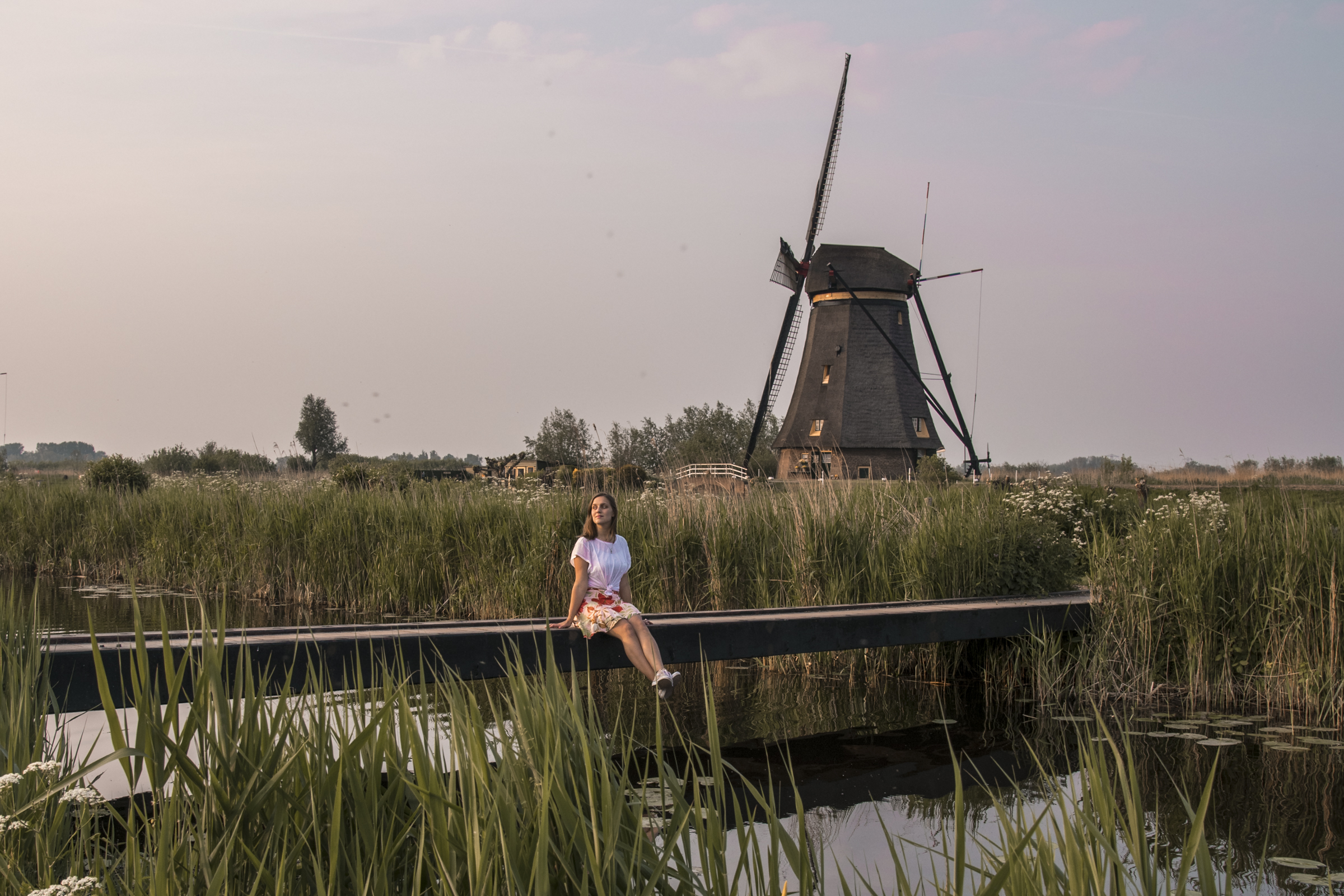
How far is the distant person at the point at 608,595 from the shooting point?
527 cm

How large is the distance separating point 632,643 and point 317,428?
58.8 metres

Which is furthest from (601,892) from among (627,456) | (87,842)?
(627,456)

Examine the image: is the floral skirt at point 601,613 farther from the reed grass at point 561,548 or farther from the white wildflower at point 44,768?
the white wildflower at point 44,768

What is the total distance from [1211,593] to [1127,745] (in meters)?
4.94

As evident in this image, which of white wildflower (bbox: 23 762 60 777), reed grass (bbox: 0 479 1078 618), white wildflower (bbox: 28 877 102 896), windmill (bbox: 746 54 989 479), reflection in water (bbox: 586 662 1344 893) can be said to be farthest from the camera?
windmill (bbox: 746 54 989 479)

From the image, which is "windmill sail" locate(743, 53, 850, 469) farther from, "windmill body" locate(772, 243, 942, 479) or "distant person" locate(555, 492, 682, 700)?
"distant person" locate(555, 492, 682, 700)

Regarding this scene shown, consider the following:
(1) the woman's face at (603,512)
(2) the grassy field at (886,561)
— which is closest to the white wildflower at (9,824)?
(2) the grassy field at (886,561)

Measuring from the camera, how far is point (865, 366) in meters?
25.3

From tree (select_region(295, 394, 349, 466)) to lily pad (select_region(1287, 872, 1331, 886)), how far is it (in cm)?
5883

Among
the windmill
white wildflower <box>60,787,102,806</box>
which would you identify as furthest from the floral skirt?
the windmill

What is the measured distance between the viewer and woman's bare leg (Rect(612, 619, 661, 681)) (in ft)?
17.3

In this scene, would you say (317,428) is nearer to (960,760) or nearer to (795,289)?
(795,289)

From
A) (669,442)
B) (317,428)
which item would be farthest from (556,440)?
(317,428)

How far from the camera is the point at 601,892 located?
6.11 ft
